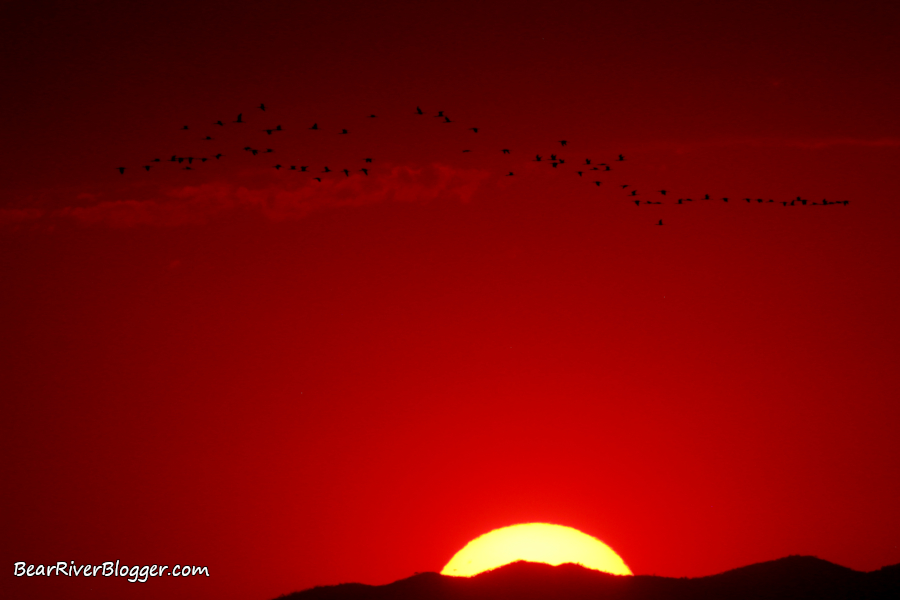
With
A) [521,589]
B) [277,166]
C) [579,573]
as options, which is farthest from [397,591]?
[277,166]

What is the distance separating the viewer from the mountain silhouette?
168 ft

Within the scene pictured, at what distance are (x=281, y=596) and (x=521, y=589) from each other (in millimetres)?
17113

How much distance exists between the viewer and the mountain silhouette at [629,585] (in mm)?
51250

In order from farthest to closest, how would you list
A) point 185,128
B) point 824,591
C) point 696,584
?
point 696,584
point 824,591
point 185,128

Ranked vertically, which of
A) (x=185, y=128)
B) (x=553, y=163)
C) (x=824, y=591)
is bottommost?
(x=824, y=591)

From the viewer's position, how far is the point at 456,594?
2104 inches

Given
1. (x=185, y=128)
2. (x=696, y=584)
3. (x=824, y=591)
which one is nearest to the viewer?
(x=185, y=128)

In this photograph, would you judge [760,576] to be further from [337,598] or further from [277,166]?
[277,166]

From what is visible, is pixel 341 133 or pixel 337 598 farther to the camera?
pixel 337 598

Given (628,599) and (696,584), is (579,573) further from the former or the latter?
(696,584)

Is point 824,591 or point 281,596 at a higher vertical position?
point 281,596

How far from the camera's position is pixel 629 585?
176ft

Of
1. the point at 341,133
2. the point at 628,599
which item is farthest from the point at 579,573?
the point at 341,133

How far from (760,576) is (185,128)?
150 feet
